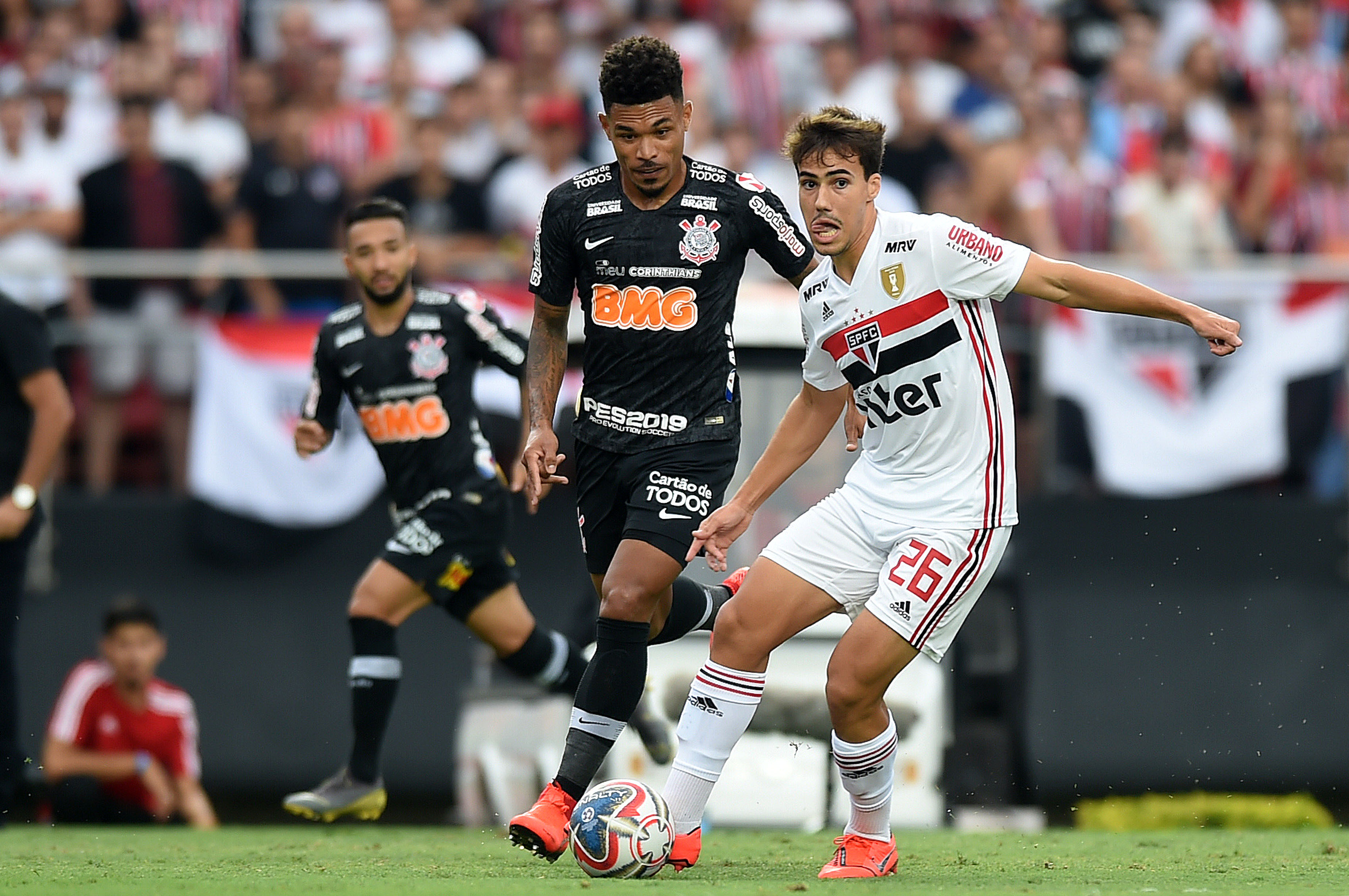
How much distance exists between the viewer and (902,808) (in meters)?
9.81

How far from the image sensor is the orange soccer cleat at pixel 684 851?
6.54m

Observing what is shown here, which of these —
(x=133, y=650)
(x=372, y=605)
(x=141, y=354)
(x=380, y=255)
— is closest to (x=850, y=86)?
(x=141, y=354)

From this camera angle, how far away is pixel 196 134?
1311cm

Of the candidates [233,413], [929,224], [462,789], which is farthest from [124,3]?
[929,224]

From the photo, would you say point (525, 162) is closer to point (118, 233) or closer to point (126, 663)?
point (118, 233)

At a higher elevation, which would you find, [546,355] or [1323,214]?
[1323,214]

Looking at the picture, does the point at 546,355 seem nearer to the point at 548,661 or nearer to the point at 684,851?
the point at 684,851

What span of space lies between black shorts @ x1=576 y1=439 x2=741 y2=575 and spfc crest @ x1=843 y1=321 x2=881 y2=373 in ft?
2.27

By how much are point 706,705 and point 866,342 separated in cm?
137

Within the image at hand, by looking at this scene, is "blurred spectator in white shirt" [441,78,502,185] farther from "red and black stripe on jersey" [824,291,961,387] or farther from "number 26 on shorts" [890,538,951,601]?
"number 26 on shorts" [890,538,951,601]

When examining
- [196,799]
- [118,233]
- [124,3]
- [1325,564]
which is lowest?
[196,799]

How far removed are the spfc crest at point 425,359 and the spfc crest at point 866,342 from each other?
2.83 metres

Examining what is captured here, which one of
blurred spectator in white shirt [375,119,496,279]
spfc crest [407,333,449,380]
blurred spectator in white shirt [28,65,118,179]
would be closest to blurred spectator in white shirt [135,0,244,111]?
blurred spectator in white shirt [28,65,118,179]

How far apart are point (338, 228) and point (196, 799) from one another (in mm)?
3799
